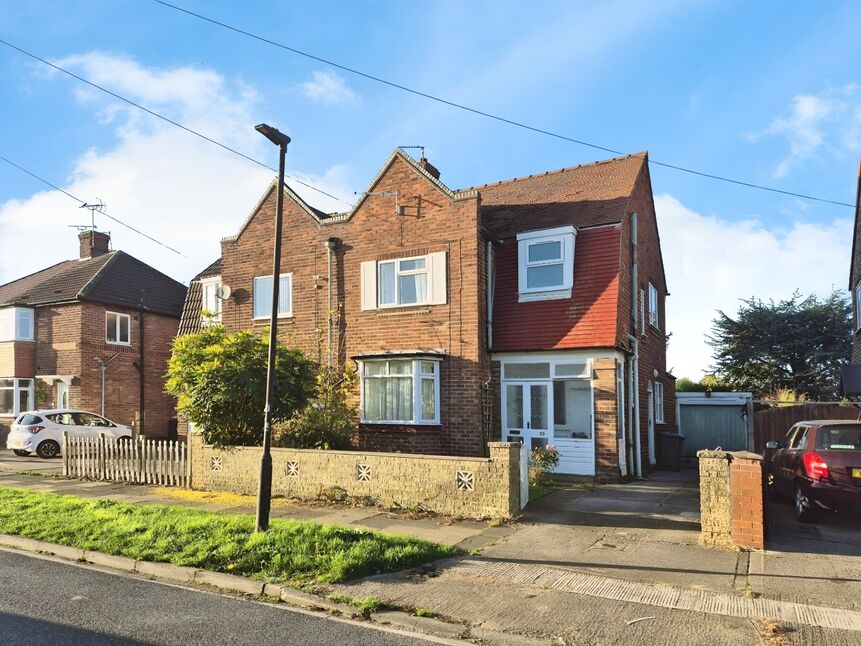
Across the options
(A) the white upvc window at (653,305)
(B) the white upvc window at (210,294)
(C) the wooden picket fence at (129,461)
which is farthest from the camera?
(B) the white upvc window at (210,294)

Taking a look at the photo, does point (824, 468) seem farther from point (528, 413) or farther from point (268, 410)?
point (268, 410)

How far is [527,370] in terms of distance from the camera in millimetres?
15117

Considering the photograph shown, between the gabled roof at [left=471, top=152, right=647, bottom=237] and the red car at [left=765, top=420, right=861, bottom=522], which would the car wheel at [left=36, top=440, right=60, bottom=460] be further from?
the red car at [left=765, top=420, right=861, bottom=522]

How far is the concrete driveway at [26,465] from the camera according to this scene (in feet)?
53.9

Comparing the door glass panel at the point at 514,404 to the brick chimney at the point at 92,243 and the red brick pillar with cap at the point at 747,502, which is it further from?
the brick chimney at the point at 92,243

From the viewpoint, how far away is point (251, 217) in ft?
60.3

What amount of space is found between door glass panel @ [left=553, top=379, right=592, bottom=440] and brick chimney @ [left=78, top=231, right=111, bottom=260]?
25.0 meters

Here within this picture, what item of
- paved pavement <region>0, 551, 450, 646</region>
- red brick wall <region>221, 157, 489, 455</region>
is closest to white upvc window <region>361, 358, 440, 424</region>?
red brick wall <region>221, 157, 489, 455</region>

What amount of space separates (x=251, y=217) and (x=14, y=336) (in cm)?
1447

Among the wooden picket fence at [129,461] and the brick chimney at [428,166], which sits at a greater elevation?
the brick chimney at [428,166]

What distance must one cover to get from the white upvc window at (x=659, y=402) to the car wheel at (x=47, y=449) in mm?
18109

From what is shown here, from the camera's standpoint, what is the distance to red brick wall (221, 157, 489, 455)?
14.9 meters

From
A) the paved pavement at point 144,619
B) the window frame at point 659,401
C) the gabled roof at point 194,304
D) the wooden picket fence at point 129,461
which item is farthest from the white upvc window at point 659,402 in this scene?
the paved pavement at point 144,619

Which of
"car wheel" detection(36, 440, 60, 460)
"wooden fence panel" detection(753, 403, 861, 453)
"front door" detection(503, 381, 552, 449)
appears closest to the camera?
"front door" detection(503, 381, 552, 449)
